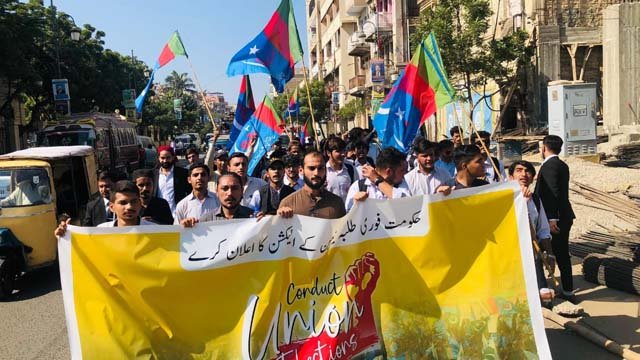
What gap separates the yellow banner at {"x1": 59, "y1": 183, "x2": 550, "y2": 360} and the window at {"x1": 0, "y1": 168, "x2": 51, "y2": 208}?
4.86 metres

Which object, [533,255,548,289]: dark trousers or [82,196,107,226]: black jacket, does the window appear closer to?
[82,196,107,226]: black jacket

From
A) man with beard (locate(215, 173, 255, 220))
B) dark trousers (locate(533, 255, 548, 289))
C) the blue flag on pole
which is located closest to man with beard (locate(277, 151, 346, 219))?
man with beard (locate(215, 173, 255, 220))

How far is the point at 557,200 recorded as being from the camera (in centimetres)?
617

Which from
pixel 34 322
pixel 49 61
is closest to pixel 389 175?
pixel 34 322

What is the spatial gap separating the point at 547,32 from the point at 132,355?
21.1 metres

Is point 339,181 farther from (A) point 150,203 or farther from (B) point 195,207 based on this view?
(A) point 150,203

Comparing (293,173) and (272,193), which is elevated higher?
(293,173)

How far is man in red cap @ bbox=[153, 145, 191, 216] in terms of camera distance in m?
7.32

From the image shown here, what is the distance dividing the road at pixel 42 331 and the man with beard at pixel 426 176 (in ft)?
5.76

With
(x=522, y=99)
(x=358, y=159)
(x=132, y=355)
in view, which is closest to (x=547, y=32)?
(x=522, y=99)

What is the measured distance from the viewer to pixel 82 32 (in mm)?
39125

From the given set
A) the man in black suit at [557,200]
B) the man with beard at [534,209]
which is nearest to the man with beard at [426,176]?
the man with beard at [534,209]

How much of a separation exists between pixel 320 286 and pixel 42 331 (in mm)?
3797

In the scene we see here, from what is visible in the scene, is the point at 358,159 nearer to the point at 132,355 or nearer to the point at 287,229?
the point at 287,229
